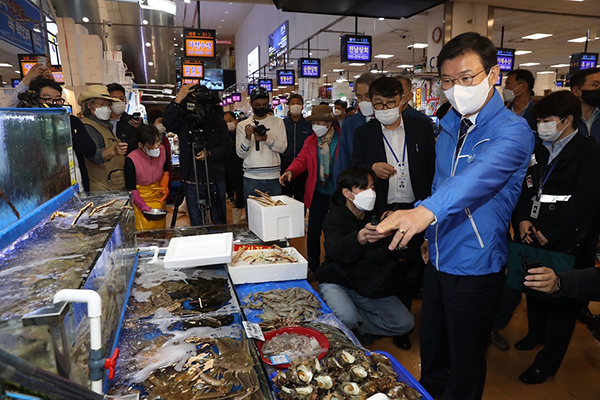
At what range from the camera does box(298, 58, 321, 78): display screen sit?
12.4 meters

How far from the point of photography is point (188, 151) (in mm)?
3881

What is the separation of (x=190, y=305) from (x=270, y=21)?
64.4 ft

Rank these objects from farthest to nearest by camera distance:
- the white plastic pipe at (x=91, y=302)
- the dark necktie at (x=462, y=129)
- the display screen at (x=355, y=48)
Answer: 1. the display screen at (x=355, y=48)
2. the dark necktie at (x=462, y=129)
3. the white plastic pipe at (x=91, y=302)

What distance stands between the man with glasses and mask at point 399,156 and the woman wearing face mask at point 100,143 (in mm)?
2318

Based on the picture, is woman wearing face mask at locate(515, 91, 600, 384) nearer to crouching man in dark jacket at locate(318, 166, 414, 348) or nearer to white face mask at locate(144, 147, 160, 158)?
crouching man in dark jacket at locate(318, 166, 414, 348)

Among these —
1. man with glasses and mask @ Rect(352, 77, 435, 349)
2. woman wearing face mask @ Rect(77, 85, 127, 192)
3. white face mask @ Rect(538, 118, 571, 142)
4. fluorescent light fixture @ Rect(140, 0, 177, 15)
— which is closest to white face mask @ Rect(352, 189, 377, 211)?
man with glasses and mask @ Rect(352, 77, 435, 349)

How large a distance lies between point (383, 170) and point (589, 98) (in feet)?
7.56

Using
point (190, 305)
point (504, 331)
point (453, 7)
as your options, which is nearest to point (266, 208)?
point (190, 305)

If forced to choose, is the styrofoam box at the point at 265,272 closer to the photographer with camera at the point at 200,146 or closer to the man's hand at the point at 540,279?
the man's hand at the point at 540,279

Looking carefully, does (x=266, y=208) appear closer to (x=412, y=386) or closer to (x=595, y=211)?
(x=412, y=386)

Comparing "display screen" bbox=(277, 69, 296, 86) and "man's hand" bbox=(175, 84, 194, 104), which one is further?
"display screen" bbox=(277, 69, 296, 86)

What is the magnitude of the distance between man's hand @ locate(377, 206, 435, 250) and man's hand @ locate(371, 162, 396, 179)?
1.63 m

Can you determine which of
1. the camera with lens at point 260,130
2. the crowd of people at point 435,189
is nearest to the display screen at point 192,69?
the crowd of people at point 435,189

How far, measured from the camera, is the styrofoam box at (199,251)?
2164 mm
